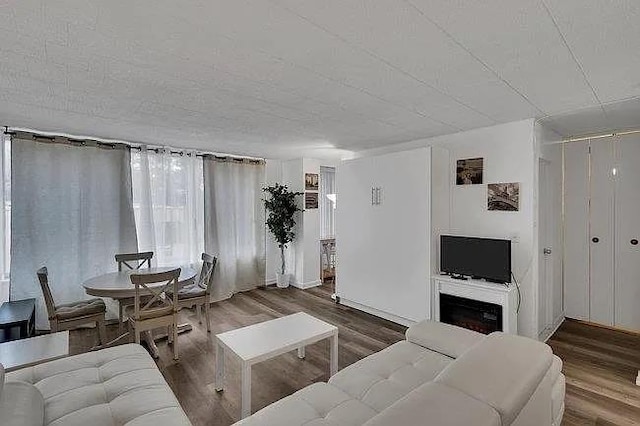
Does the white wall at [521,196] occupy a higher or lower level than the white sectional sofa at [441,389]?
higher

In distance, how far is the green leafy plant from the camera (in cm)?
550

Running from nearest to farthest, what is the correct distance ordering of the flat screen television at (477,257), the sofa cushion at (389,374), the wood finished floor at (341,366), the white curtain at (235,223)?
the sofa cushion at (389,374) < the wood finished floor at (341,366) < the flat screen television at (477,257) < the white curtain at (235,223)

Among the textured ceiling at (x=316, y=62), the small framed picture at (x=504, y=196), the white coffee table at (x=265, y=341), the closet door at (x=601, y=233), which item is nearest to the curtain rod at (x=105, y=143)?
the textured ceiling at (x=316, y=62)

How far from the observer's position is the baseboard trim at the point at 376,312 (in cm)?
386

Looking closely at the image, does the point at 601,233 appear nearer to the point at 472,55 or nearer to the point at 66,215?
the point at 472,55

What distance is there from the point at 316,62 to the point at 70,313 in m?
3.33

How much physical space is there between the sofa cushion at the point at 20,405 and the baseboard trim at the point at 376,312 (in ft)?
11.2

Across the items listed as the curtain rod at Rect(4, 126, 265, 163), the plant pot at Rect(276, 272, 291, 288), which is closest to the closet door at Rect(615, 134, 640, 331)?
the plant pot at Rect(276, 272, 291, 288)

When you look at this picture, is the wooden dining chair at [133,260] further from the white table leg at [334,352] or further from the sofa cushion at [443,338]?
the sofa cushion at [443,338]

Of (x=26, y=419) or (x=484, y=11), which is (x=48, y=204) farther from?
(x=484, y=11)

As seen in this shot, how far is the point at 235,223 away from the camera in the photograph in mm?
5426

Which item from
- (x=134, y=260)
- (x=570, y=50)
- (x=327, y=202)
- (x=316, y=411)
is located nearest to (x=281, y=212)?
(x=327, y=202)

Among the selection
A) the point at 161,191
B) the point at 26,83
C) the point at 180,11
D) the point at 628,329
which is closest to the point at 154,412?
the point at 180,11

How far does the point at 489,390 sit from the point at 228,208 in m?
4.79
